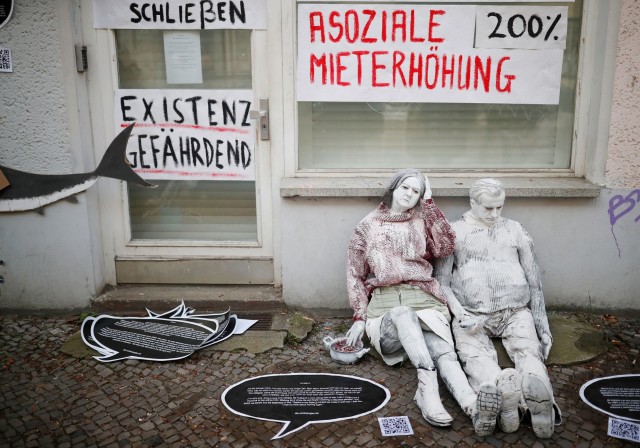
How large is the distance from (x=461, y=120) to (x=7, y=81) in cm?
367

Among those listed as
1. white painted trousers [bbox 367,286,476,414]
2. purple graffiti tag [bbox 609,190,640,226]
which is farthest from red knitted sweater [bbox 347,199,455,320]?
purple graffiti tag [bbox 609,190,640,226]

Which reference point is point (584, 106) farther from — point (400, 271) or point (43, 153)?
point (43, 153)

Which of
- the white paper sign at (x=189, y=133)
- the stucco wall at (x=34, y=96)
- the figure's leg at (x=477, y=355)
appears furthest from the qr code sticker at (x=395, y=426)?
the stucco wall at (x=34, y=96)

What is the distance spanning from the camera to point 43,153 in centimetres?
453

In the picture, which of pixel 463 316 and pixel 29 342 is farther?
pixel 29 342

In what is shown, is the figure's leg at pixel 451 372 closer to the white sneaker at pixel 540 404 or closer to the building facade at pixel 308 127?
the white sneaker at pixel 540 404

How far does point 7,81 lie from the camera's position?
14.4 feet

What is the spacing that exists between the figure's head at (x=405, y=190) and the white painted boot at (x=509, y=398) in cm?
136

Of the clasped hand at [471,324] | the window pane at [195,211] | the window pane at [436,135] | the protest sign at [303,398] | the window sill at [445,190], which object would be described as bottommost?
the protest sign at [303,398]

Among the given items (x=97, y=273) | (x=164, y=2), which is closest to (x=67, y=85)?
(x=164, y=2)

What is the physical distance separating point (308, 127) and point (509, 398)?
264cm

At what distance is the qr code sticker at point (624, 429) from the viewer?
3.14m

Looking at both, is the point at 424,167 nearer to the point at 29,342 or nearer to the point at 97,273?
the point at 97,273

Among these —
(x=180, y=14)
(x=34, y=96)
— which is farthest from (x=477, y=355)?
(x=34, y=96)
